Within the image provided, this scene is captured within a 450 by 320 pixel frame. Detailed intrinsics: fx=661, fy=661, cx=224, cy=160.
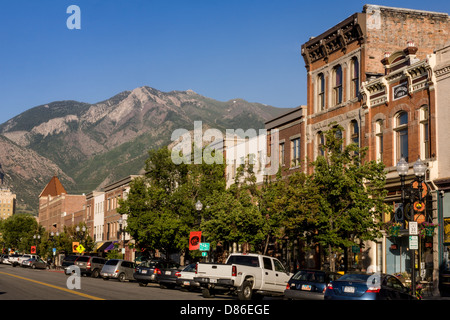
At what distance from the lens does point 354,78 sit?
40469 millimetres

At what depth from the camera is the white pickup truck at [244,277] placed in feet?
89.8

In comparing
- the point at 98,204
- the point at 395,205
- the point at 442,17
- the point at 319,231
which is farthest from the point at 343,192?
the point at 98,204

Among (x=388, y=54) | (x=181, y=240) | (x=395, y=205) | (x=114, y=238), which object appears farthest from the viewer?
(x=114, y=238)

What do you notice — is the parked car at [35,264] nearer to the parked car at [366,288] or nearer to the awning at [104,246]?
the awning at [104,246]

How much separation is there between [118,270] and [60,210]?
8213 cm

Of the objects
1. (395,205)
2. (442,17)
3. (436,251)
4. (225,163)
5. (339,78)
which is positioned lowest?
(436,251)

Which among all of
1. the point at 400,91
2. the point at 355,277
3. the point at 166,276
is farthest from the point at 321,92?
the point at 355,277

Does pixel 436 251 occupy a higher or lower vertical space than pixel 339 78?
lower

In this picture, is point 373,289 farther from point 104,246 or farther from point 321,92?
point 104,246

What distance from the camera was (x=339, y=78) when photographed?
4253 cm

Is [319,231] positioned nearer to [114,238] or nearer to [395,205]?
[395,205]

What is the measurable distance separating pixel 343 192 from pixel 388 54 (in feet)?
34.8

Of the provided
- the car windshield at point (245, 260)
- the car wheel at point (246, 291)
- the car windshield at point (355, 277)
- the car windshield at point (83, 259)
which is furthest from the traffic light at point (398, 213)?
the car windshield at point (83, 259)

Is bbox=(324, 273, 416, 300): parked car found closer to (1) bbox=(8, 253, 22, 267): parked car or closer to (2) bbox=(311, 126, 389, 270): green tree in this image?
(2) bbox=(311, 126, 389, 270): green tree
